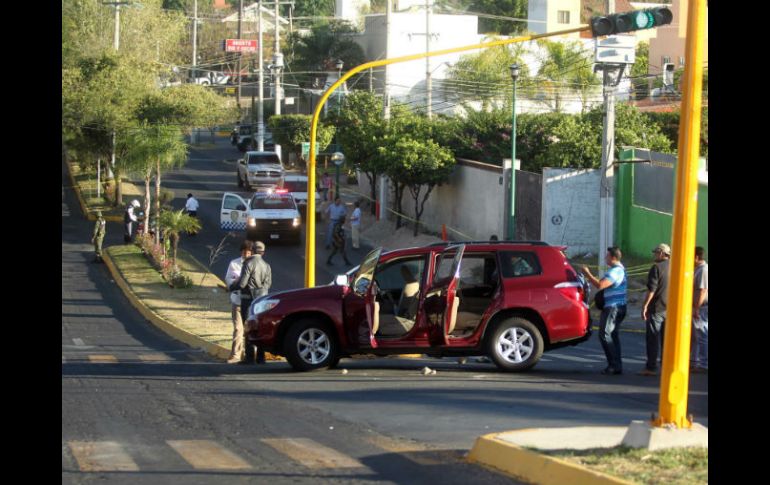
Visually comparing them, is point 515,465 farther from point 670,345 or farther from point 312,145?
point 312,145

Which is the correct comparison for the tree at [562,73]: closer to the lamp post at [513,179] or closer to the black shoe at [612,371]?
the lamp post at [513,179]

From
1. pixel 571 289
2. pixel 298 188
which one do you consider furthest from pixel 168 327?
pixel 298 188

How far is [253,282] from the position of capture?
50.9 ft

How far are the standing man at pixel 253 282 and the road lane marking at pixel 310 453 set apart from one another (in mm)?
5802

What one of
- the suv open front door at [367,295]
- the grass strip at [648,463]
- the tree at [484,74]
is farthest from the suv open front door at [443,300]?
the tree at [484,74]

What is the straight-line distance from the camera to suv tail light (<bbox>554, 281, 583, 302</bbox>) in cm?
1397

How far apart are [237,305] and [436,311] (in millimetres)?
3469

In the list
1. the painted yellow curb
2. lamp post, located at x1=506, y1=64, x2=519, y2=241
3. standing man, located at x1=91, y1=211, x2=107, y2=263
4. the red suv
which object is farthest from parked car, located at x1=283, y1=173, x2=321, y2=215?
the painted yellow curb

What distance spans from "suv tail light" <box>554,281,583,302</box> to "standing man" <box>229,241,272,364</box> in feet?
14.4

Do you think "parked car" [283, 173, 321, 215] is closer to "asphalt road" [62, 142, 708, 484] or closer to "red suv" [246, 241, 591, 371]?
"asphalt road" [62, 142, 708, 484]

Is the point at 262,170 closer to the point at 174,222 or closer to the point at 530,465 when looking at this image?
the point at 174,222

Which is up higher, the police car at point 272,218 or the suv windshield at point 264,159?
the suv windshield at point 264,159

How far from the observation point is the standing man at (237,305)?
15.7 m
